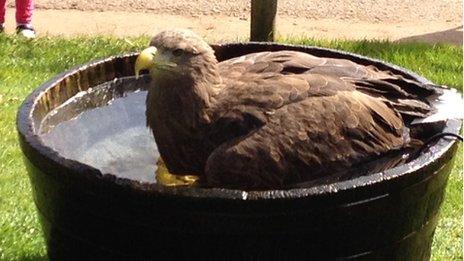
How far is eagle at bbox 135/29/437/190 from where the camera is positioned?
10.6 ft

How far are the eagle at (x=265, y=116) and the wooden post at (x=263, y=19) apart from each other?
3439 millimetres

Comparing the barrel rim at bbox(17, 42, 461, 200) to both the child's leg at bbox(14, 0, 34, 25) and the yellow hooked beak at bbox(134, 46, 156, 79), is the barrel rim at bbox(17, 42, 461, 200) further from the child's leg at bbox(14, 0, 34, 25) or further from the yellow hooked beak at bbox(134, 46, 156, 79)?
the child's leg at bbox(14, 0, 34, 25)

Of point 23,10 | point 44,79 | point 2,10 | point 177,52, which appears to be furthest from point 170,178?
point 2,10

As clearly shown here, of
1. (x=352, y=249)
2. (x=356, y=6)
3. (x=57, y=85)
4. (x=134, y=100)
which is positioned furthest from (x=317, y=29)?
(x=352, y=249)

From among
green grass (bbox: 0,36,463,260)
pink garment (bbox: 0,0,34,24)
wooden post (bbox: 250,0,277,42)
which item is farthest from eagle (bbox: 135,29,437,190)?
pink garment (bbox: 0,0,34,24)

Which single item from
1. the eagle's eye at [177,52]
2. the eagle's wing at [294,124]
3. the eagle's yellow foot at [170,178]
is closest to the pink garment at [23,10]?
the eagle's yellow foot at [170,178]

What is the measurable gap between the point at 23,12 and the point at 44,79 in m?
1.31

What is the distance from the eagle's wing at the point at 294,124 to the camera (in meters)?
3.22

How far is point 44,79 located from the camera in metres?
6.88

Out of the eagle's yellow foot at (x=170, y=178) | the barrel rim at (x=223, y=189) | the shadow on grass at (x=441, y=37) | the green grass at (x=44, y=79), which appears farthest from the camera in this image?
the shadow on grass at (x=441, y=37)

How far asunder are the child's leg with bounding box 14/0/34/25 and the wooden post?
211 cm

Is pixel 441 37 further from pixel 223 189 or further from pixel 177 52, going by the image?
pixel 223 189

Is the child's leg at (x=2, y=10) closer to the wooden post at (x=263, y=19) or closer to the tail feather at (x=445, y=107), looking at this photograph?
the wooden post at (x=263, y=19)

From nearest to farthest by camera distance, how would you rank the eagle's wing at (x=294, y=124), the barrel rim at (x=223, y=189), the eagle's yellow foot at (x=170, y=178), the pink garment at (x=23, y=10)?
the barrel rim at (x=223, y=189) < the eagle's wing at (x=294, y=124) < the eagle's yellow foot at (x=170, y=178) < the pink garment at (x=23, y=10)
